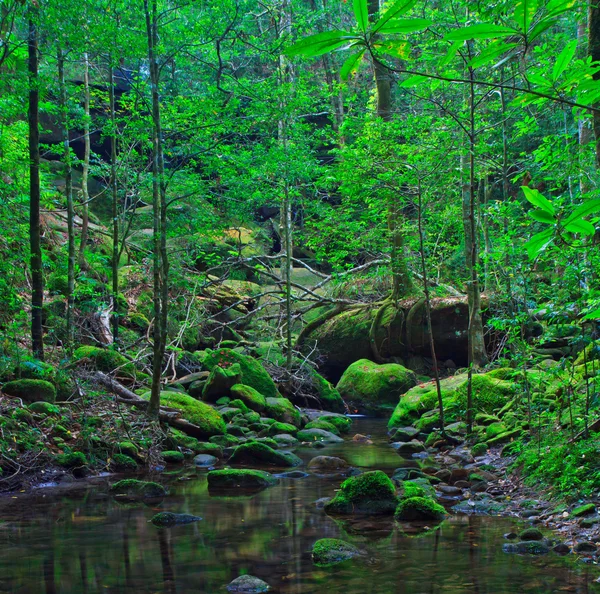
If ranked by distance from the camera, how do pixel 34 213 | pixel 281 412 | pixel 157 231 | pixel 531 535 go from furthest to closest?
pixel 281 412 → pixel 157 231 → pixel 34 213 → pixel 531 535

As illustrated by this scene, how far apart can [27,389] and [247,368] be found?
571 cm

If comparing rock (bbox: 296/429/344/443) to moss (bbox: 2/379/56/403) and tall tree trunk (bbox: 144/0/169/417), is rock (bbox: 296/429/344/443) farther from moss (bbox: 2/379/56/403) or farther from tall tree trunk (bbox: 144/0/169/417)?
moss (bbox: 2/379/56/403)

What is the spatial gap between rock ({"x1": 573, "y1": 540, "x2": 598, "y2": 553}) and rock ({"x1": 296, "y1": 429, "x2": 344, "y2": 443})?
727 centimetres

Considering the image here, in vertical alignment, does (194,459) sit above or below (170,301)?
below

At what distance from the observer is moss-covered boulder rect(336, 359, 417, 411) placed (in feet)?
52.2

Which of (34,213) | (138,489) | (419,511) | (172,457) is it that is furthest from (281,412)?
(419,511)

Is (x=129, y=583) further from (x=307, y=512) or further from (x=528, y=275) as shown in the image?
(x=528, y=275)

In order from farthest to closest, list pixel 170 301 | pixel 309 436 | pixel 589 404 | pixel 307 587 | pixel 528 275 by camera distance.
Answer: pixel 170 301 → pixel 309 436 → pixel 528 275 → pixel 589 404 → pixel 307 587

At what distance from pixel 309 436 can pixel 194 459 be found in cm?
294

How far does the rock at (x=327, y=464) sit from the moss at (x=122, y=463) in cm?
281

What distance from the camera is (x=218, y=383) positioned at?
13266 millimetres

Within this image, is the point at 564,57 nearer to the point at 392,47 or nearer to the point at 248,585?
the point at 392,47

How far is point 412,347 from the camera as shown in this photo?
57.7 ft

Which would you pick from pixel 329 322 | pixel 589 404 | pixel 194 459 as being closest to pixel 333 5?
pixel 329 322
